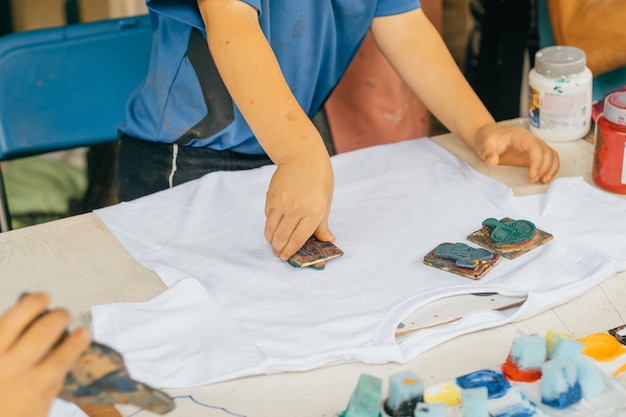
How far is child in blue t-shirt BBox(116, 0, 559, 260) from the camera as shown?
1096 millimetres

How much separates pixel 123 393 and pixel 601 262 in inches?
23.0

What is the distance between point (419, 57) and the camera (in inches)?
51.4

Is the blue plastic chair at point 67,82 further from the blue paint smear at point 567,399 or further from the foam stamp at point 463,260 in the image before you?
the blue paint smear at point 567,399

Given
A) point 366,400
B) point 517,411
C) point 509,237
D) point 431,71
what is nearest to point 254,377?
point 366,400

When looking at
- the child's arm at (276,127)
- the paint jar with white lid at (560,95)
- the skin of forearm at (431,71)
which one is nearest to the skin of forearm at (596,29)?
the paint jar with white lid at (560,95)

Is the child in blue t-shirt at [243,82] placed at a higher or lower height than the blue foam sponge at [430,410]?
higher

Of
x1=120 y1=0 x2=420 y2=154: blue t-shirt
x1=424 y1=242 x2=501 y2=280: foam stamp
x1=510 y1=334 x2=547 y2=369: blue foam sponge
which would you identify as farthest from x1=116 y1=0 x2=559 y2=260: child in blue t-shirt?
x1=510 y1=334 x2=547 y2=369: blue foam sponge

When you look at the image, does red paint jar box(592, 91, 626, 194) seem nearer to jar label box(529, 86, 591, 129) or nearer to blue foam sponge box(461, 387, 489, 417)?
jar label box(529, 86, 591, 129)

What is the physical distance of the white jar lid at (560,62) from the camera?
1231 millimetres

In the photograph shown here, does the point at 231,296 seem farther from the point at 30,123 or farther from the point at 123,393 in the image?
the point at 30,123

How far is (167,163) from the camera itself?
131cm

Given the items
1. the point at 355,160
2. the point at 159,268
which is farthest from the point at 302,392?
the point at 355,160

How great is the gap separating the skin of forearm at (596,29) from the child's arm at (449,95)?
0.26 m

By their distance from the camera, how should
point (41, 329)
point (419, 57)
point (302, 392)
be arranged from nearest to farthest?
point (41, 329), point (302, 392), point (419, 57)
